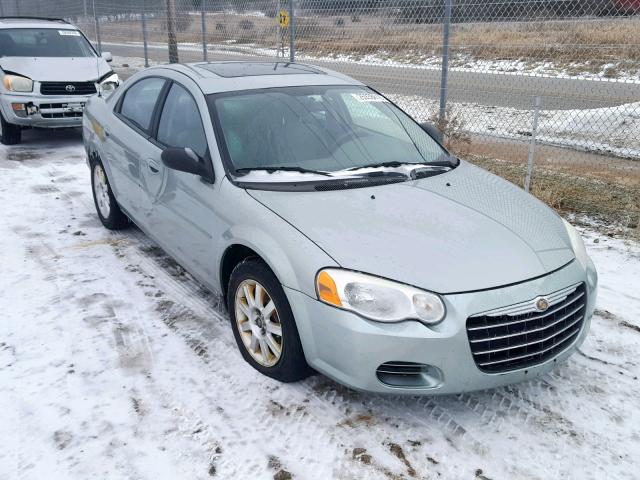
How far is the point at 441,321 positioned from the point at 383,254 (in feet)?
1.33

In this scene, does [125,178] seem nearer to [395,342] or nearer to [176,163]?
[176,163]

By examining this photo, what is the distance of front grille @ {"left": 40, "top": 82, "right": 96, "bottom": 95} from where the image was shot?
28.2 ft

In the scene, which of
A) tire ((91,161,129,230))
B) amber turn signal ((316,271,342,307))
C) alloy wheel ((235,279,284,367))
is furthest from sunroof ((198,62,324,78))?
amber turn signal ((316,271,342,307))

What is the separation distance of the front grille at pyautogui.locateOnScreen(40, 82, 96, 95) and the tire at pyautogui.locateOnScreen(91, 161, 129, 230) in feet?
12.4

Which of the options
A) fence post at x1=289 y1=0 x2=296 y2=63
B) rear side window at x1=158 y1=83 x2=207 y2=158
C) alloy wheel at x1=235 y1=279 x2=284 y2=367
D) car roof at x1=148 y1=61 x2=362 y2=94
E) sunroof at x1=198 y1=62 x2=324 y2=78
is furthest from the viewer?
fence post at x1=289 y1=0 x2=296 y2=63

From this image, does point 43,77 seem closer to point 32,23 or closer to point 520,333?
point 32,23

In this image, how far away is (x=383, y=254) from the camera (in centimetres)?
277

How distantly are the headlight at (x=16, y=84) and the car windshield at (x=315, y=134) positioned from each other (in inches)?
234

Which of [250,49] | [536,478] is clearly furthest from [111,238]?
[250,49]

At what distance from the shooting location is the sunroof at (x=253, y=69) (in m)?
4.18

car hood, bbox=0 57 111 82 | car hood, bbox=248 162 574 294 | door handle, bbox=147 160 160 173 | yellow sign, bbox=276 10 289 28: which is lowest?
car hood, bbox=248 162 574 294

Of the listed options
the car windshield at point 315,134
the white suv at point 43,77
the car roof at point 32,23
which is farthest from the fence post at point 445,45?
the car roof at point 32,23

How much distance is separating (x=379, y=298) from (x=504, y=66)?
9.15m

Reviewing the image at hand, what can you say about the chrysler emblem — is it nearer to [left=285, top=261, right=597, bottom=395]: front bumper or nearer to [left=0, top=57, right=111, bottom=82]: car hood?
[left=285, top=261, right=597, bottom=395]: front bumper
